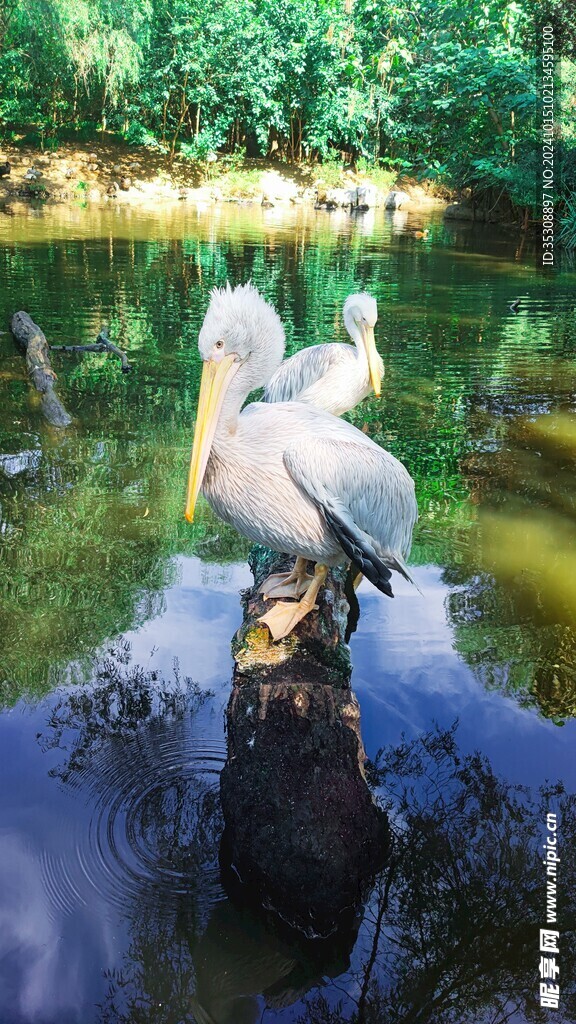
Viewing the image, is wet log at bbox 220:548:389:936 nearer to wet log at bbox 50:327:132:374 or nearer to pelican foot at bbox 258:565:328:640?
pelican foot at bbox 258:565:328:640

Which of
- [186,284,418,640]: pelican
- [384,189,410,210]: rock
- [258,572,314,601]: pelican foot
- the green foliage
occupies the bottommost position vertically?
[258,572,314,601]: pelican foot

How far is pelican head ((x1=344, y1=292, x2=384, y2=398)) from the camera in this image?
463cm

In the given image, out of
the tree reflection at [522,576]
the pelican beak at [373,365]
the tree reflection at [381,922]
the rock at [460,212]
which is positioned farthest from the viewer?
the rock at [460,212]

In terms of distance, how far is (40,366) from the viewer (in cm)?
698

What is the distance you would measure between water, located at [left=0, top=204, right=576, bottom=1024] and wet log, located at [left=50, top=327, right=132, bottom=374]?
0.52 ft

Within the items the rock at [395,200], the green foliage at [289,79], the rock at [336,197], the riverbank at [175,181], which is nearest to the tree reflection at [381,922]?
the green foliage at [289,79]

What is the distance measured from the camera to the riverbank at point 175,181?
958 inches

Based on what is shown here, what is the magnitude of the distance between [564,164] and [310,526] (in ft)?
53.3

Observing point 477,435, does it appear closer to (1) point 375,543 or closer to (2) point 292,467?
(1) point 375,543

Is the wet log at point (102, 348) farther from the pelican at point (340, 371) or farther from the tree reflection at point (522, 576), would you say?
the tree reflection at point (522, 576)

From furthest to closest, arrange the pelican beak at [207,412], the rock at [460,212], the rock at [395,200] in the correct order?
the rock at [395,200] → the rock at [460,212] → the pelican beak at [207,412]

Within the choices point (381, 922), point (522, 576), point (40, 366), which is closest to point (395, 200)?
point (40, 366)

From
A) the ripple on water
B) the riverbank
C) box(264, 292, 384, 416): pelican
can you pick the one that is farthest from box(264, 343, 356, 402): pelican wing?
the riverbank

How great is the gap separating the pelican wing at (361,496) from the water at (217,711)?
828 millimetres
